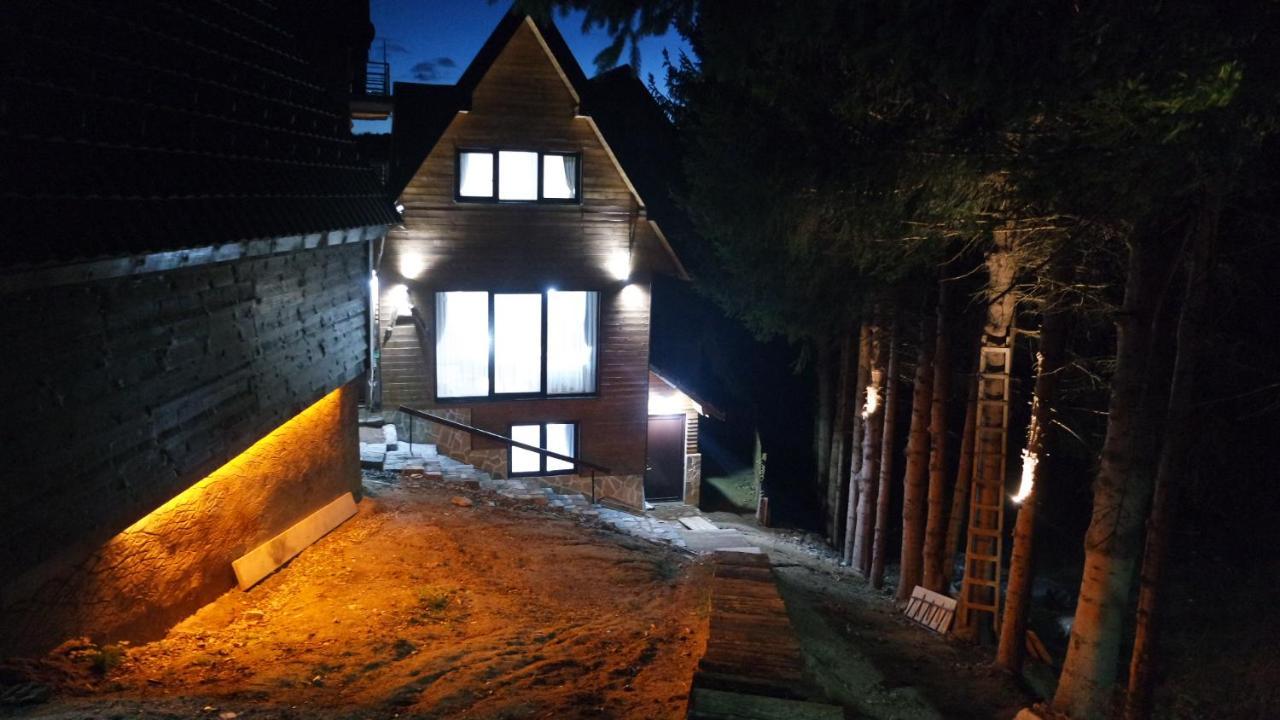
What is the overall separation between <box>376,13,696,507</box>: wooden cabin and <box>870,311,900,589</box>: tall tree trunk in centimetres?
586

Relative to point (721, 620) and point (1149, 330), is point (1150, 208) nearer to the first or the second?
point (1149, 330)

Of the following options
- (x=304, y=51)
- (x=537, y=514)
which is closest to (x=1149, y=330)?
(x=537, y=514)

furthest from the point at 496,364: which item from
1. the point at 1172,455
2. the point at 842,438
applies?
the point at 1172,455

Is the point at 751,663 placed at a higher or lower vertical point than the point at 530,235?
lower

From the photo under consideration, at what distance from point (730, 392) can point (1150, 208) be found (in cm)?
2272

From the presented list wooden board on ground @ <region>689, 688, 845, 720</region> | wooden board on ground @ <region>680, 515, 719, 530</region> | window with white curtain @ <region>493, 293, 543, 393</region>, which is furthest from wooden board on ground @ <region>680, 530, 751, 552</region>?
wooden board on ground @ <region>689, 688, 845, 720</region>

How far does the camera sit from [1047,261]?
11.0 metres

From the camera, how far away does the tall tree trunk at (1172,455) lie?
9.23 meters

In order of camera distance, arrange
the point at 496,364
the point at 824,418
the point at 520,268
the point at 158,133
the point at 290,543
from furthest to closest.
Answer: the point at 824,418 < the point at 496,364 < the point at 520,268 < the point at 290,543 < the point at 158,133

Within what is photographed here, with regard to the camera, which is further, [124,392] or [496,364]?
[496,364]

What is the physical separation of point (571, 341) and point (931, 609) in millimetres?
10445

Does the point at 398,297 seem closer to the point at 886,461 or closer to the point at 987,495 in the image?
the point at 886,461

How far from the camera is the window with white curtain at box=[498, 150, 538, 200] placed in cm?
1931

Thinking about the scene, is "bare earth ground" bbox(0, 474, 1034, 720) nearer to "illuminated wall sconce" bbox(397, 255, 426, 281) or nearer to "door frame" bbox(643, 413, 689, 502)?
"illuminated wall sconce" bbox(397, 255, 426, 281)
